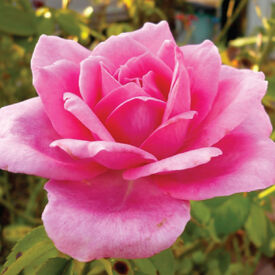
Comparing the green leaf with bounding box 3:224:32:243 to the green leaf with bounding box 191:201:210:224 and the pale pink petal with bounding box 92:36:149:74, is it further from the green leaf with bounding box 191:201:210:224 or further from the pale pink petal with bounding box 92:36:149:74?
the pale pink petal with bounding box 92:36:149:74

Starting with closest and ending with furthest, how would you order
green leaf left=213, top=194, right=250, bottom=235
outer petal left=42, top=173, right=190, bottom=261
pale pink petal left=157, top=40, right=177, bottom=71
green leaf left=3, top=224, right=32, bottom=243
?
outer petal left=42, top=173, right=190, bottom=261
pale pink petal left=157, top=40, right=177, bottom=71
green leaf left=213, top=194, right=250, bottom=235
green leaf left=3, top=224, right=32, bottom=243

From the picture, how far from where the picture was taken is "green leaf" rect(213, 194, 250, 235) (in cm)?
59

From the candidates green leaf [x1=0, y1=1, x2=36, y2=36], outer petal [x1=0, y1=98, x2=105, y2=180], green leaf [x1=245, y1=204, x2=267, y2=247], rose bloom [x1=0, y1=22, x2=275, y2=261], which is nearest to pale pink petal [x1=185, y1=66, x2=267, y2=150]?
rose bloom [x1=0, y1=22, x2=275, y2=261]

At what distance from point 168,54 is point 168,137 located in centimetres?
10

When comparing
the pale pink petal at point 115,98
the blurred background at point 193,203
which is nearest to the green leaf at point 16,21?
the blurred background at point 193,203

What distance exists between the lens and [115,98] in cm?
36

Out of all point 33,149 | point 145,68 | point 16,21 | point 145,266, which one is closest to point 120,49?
point 145,68

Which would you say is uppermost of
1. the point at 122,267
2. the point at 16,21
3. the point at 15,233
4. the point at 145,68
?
the point at 145,68

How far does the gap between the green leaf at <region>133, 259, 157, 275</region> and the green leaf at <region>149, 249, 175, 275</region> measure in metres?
0.01

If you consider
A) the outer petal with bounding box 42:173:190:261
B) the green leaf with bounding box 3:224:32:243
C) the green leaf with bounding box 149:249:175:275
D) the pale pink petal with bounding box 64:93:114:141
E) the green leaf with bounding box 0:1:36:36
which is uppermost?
the pale pink petal with bounding box 64:93:114:141

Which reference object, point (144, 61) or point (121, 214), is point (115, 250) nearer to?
point (121, 214)

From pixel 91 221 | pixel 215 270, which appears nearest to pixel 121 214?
pixel 91 221

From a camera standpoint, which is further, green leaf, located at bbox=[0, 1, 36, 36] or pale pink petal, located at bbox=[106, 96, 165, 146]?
green leaf, located at bbox=[0, 1, 36, 36]

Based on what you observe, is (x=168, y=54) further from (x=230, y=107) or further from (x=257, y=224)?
(x=257, y=224)
